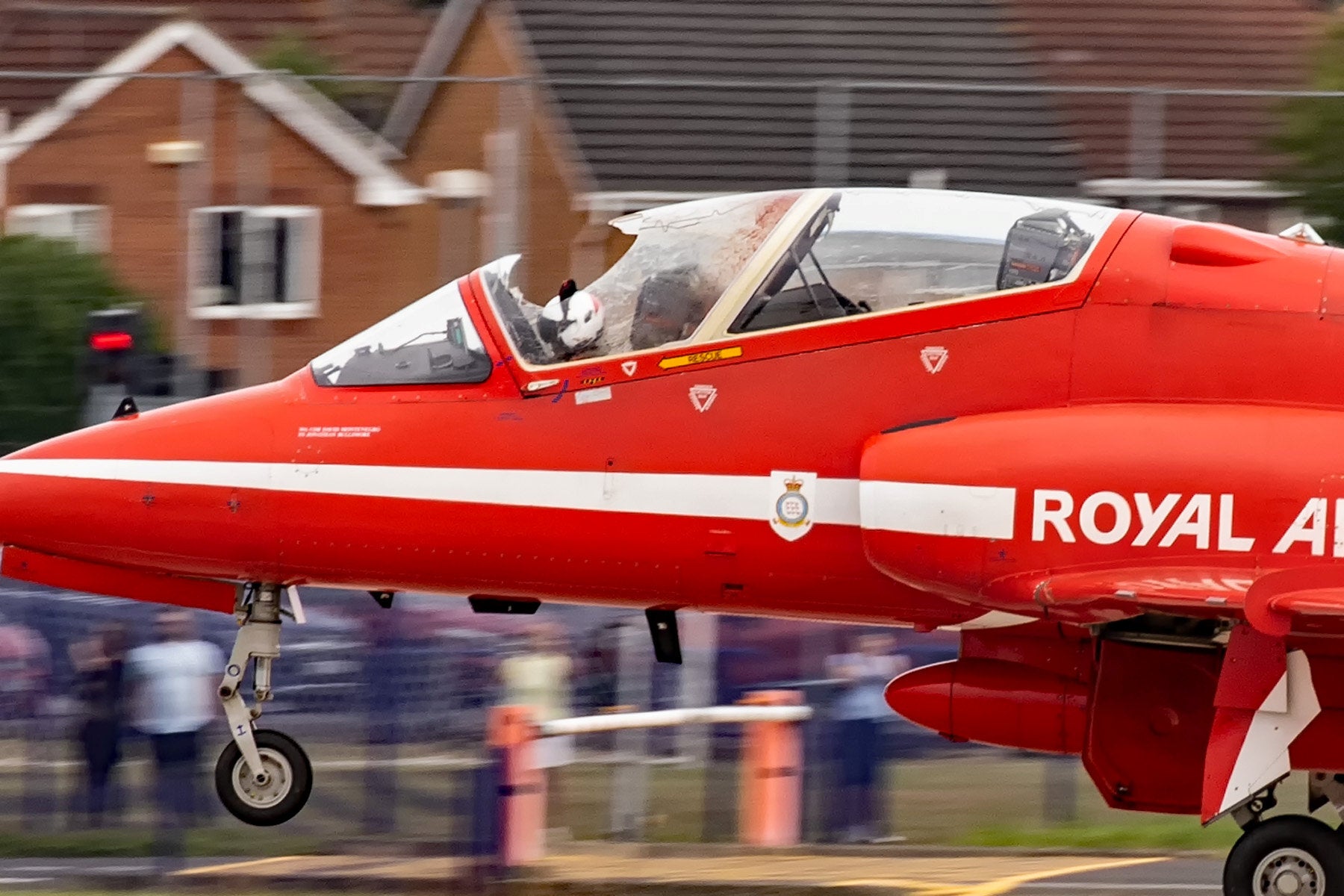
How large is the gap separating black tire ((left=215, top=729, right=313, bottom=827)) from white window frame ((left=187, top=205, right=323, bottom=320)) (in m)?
4.80

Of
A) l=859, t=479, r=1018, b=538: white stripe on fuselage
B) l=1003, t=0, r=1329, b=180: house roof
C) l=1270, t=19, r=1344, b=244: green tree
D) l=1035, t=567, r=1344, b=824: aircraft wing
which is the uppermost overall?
l=1003, t=0, r=1329, b=180: house roof

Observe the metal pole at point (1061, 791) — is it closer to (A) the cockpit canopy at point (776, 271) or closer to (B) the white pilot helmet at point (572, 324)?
(A) the cockpit canopy at point (776, 271)

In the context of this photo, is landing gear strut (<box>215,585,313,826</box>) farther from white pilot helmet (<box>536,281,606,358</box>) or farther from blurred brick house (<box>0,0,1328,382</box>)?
blurred brick house (<box>0,0,1328,382</box>)

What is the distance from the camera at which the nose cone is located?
8281 mm

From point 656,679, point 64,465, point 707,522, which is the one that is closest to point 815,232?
point 707,522

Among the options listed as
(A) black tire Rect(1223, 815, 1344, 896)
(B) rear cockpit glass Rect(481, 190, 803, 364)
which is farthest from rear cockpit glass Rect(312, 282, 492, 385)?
(A) black tire Rect(1223, 815, 1344, 896)

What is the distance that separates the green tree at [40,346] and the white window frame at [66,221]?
0.19m

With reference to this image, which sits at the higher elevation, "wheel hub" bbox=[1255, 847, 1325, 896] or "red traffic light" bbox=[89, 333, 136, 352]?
"red traffic light" bbox=[89, 333, 136, 352]

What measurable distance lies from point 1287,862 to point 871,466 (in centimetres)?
244

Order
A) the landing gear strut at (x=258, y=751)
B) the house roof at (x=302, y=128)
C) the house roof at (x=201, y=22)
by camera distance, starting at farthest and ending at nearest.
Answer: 1. the house roof at (x=201, y=22)
2. the house roof at (x=302, y=128)
3. the landing gear strut at (x=258, y=751)

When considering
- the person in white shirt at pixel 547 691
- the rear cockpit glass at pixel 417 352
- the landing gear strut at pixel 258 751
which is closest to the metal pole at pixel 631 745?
the person in white shirt at pixel 547 691

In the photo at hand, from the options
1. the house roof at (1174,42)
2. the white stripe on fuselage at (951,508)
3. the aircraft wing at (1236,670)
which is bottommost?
the aircraft wing at (1236,670)

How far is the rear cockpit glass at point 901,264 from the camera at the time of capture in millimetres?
8062

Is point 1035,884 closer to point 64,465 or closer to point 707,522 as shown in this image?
point 707,522
